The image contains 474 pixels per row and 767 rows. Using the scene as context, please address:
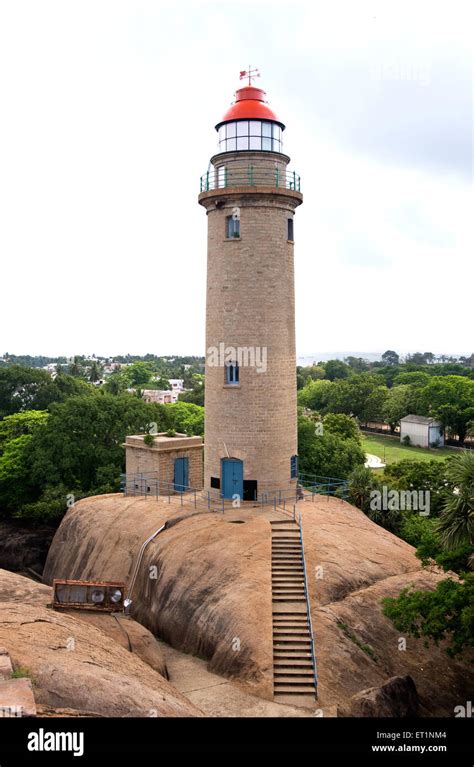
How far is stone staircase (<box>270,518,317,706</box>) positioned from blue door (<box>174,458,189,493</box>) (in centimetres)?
1095

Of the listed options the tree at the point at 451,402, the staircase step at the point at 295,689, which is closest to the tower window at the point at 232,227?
the staircase step at the point at 295,689

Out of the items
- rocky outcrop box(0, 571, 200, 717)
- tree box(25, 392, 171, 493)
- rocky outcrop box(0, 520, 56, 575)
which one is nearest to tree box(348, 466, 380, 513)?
tree box(25, 392, 171, 493)

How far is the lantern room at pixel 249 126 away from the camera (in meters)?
31.3

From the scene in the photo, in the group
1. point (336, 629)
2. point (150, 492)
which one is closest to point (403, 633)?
point (336, 629)

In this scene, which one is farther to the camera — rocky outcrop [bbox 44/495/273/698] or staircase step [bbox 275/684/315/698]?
rocky outcrop [bbox 44/495/273/698]

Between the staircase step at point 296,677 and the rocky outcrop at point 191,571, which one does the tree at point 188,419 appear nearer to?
the rocky outcrop at point 191,571

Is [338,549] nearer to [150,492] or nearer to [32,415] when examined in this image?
[150,492]

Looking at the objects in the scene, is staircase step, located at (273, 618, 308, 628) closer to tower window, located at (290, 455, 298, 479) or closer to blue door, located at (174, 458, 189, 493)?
tower window, located at (290, 455, 298, 479)

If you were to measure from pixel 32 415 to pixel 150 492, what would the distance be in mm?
19607

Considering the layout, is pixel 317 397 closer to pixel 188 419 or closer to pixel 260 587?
pixel 188 419

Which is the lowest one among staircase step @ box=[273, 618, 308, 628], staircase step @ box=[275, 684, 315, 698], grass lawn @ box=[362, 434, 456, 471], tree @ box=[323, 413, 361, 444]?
staircase step @ box=[275, 684, 315, 698]

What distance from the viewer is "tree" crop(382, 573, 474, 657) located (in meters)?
18.5

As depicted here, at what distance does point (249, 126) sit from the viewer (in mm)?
31344

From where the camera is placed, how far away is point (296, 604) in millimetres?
22453
